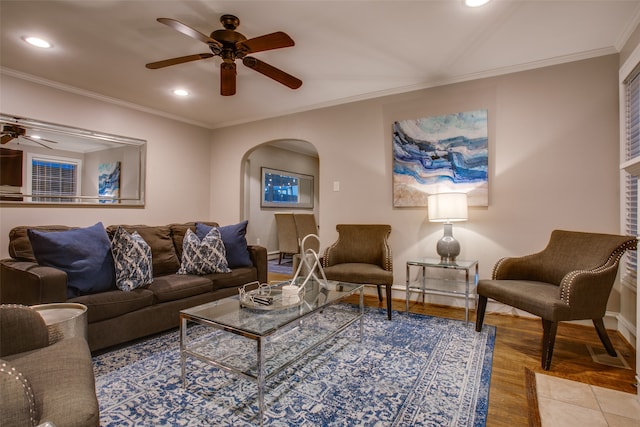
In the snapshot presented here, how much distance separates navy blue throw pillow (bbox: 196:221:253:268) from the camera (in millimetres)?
3309

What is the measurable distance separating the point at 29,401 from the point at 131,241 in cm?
192

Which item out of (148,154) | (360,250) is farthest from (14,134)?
(360,250)

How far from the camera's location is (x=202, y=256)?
3.02 metres

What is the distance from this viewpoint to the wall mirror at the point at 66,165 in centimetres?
314

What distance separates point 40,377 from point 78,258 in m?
1.53

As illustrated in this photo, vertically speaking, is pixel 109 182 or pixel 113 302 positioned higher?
pixel 109 182

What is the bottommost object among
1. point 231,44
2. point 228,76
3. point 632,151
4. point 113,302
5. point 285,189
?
point 113,302

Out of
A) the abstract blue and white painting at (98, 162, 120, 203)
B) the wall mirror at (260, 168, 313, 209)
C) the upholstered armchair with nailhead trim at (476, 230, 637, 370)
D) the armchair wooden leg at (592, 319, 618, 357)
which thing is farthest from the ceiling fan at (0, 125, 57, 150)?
the armchair wooden leg at (592, 319, 618, 357)

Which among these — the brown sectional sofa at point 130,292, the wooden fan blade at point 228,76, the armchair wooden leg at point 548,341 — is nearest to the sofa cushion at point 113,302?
the brown sectional sofa at point 130,292

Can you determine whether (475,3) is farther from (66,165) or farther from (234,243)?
(66,165)

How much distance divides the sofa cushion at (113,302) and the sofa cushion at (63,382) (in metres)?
1.00

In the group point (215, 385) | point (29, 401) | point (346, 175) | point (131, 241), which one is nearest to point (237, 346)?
point (215, 385)

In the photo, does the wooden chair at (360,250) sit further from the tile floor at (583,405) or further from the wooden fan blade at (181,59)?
the wooden fan blade at (181,59)

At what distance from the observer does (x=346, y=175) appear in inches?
158
